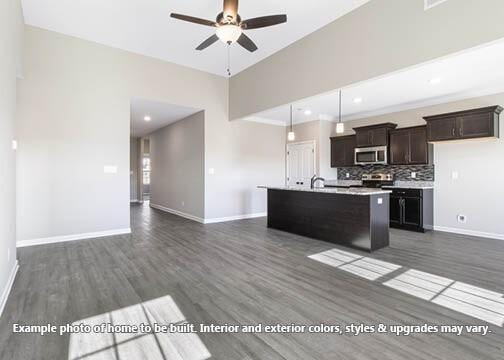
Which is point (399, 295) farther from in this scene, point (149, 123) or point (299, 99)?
point (149, 123)

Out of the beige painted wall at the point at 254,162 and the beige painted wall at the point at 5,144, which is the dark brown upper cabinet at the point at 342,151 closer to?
the beige painted wall at the point at 254,162

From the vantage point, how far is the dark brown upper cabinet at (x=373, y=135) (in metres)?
6.11

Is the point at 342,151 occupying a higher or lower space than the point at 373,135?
lower

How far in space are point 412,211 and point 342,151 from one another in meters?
2.44

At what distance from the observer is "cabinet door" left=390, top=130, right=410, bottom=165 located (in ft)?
19.1

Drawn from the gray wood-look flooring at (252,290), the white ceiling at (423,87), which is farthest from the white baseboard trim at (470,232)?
the white ceiling at (423,87)

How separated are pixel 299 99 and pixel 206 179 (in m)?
2.94

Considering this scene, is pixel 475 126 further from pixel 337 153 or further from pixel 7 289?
Result: pixel 7 289

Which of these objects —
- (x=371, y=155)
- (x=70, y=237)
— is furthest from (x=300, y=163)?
(x=70, y=237)

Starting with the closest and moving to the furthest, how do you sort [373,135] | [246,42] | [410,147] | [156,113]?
[246,42] < [410,147] < [373,135] < [156,113]

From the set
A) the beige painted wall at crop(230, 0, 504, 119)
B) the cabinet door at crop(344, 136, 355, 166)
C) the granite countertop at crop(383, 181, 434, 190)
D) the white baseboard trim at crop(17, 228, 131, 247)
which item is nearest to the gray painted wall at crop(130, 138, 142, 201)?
the white baseboard trim at crop(17, 228, 131, 247)

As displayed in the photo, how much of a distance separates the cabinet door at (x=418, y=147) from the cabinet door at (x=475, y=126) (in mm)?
672

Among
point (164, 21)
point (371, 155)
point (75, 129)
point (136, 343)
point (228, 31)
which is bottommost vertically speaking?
point (136, 343)

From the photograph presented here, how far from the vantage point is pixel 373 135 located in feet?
20.7
